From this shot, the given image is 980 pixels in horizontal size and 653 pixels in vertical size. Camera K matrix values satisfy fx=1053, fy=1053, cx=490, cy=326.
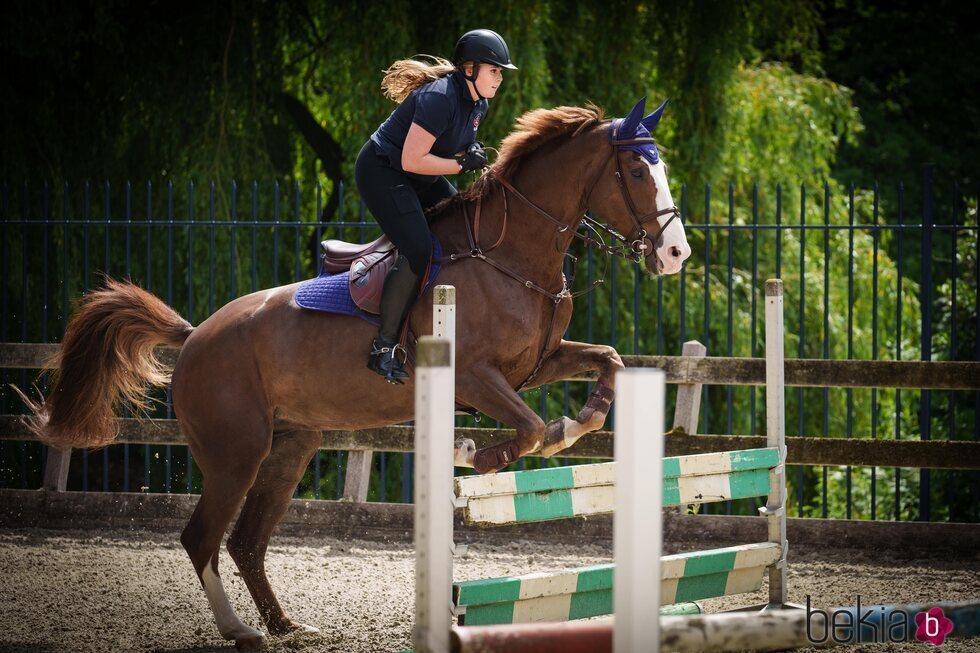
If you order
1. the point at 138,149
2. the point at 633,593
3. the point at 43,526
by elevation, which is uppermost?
the point at 138,149

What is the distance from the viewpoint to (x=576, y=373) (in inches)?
203

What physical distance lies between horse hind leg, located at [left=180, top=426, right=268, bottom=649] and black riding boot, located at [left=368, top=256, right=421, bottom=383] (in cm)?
83

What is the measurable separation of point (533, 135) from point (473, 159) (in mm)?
395

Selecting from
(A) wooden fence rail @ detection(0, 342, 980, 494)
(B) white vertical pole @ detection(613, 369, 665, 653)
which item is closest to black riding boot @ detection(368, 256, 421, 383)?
(A) wooden fence rail @ detection(0, 342, 980, 494)

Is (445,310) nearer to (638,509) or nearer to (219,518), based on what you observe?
(638,509)

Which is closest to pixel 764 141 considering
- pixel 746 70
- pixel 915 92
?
pixel 746 70

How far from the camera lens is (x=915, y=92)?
2052 cm

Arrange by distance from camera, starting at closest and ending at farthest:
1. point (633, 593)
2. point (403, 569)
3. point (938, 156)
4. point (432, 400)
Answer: point (633, 593)
point (432, 400)
point (403, 569)
point (938, 156)

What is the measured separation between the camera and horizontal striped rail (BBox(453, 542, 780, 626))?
3996 mm

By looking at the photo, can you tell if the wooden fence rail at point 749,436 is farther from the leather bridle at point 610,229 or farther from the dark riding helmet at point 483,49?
the dark riding helmet at point 483,49

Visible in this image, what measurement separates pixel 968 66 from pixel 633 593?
67.4 feet

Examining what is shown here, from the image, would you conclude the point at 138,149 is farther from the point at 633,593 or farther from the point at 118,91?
the point at 633,593

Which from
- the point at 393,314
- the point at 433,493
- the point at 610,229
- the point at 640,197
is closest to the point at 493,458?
the point at 393,314

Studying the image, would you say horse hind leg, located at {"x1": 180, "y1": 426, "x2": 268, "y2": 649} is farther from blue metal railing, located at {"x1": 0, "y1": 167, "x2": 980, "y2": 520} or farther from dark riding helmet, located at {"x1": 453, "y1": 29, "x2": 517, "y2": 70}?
blue metal railing, located at {"x1": 0, "y1": 167, "x2": 980, "y2": 520}
